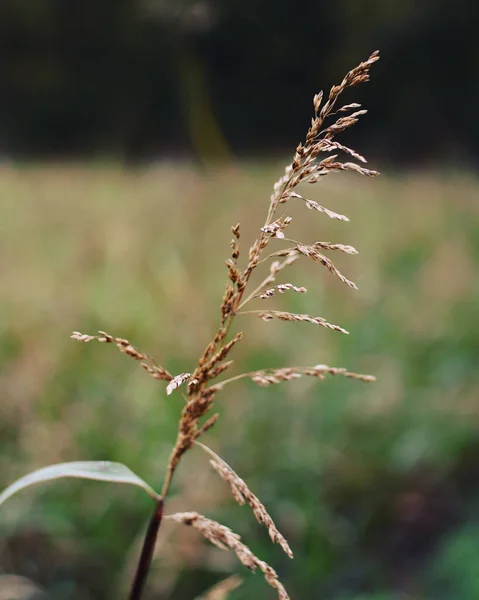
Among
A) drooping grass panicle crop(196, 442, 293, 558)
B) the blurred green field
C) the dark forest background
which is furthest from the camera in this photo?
the dark forest background

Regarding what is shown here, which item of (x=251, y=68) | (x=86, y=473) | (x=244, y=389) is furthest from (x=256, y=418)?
(x=251, y=68)

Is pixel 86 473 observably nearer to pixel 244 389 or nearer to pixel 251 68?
pixel 244 389

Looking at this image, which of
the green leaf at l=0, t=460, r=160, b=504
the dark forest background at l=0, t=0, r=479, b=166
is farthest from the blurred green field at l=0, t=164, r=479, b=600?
the dark forest background at l=0, t=0, r=479, b=166

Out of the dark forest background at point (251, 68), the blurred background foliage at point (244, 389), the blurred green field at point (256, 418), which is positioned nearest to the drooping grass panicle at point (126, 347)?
the blurred background foliage at point (244, 389)

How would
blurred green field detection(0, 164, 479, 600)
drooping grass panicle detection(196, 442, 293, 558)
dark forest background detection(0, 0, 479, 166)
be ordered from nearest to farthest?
drooping grass panicle detection(196, 442, 293, 558) < blurred green field detection(0, 164, 479, 600) < dark forest background detection(0, 0, 479, 166)

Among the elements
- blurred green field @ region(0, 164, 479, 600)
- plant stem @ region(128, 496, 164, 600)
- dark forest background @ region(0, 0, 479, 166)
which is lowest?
blurred green field @ region(0, 164, 479, 600)

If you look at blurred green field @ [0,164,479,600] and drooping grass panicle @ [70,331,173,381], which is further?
blurred green field @ [0,164,479,600]

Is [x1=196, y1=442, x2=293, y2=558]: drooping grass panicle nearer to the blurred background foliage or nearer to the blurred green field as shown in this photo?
the blurred background foliage
